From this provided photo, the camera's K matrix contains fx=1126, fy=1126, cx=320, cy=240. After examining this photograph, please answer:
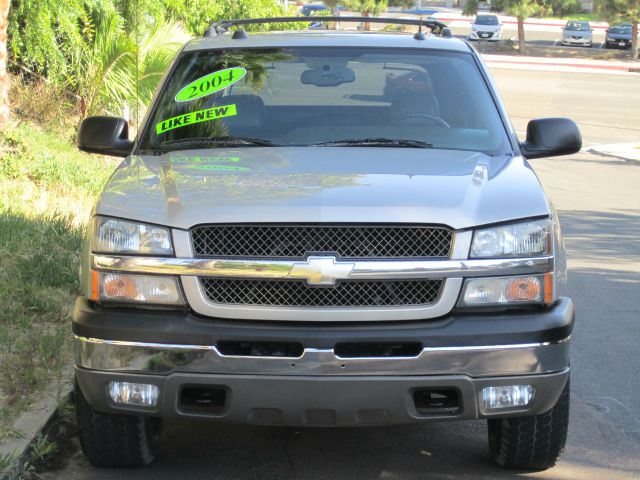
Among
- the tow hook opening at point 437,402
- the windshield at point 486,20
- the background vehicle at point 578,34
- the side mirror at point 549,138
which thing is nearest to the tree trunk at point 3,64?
the side mirror at point 549,138

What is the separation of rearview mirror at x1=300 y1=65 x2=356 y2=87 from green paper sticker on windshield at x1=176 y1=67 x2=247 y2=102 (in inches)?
13.1

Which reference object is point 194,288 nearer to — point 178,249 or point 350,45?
point 178,249

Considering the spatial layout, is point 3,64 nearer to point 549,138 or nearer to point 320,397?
point 549,138

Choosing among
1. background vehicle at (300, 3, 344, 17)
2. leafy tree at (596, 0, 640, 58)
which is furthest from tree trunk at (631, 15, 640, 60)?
background vehicle at (300, 3, 344, 17)

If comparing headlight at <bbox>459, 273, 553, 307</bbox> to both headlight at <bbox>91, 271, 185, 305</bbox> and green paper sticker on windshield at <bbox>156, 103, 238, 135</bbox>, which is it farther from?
green paper sticker on windshield at <bbox>156, 103, 238, 135</bbox>

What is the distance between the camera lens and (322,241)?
427 centimetres

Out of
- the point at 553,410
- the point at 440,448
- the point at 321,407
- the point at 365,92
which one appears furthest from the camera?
the point at 365,92

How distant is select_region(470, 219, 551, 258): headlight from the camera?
4297mm

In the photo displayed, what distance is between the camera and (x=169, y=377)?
13.9 feet

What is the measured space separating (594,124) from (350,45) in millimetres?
23012

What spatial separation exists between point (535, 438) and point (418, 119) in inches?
69.1

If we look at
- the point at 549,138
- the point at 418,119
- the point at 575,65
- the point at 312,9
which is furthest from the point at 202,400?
the point at 575,65

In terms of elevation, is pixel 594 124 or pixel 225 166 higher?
pixel 225 166

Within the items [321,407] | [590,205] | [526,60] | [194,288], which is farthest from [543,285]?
[526,60]
